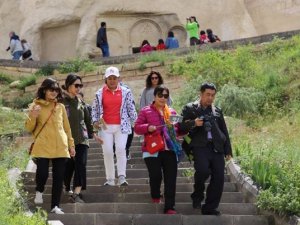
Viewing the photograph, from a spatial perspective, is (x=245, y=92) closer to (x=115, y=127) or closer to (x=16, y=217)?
(x=115, y=127)

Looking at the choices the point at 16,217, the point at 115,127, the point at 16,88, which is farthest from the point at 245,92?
the point at 16,217

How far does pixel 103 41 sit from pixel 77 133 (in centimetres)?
1544

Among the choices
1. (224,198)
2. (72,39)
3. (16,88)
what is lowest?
→ (224,198)

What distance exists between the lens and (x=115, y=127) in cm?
1060

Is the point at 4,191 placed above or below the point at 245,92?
below

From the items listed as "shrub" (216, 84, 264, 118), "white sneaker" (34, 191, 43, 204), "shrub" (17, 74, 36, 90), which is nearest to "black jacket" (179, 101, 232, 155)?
"white sneaker" (34, 191, 43, 204)

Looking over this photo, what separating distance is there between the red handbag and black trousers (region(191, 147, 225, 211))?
1.34 feet

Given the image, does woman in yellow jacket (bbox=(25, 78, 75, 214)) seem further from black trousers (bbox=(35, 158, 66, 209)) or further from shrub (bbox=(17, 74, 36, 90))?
A: shrub (bbox=(17, 74, 36, 90))

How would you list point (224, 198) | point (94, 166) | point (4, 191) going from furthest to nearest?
point (94, 166) → point (224, 198) → point (4, 191)

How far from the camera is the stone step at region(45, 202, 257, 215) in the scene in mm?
9586

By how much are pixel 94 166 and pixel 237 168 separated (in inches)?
97.2

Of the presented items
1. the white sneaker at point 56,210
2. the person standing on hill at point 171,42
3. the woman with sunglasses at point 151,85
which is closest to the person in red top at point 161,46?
the person standing on hill at point 171,42

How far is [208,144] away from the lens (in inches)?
369

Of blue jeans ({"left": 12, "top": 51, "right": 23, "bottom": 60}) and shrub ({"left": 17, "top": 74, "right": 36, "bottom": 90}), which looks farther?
blue jeans ({"left": 12, "top": 51, "right": 23, "bottom": 60})
